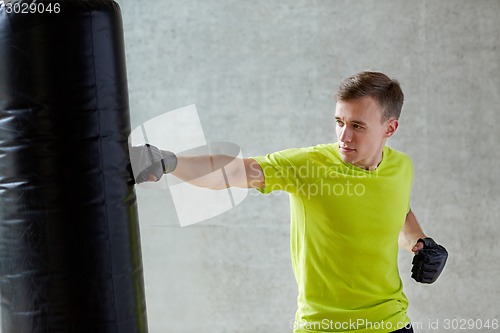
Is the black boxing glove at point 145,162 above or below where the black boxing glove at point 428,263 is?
above

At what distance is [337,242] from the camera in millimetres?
2508

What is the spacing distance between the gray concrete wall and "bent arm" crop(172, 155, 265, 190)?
1.60 meters

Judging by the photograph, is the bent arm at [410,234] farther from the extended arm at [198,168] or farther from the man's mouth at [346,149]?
the extended arm at [198,168]

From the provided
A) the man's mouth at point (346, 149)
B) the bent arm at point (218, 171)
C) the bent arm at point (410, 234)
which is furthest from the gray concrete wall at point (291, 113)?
the bent arm at point (218, 171)

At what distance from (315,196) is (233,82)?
170cm

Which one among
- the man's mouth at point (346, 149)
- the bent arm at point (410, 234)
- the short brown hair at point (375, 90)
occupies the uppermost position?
the short brown hair at point (375, 90)

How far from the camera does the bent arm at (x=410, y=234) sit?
9.51 ft

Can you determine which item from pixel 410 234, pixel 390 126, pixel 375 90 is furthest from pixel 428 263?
pixel 375 90

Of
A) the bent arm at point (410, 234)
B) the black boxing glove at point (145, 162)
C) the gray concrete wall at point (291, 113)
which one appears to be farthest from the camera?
the gray concrete wall at point (291, 113)

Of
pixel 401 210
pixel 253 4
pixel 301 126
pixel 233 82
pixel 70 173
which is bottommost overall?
pixel 401 210

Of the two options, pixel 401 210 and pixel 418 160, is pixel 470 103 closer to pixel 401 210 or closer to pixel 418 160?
pixel 418 160

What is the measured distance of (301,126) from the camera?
4023mm

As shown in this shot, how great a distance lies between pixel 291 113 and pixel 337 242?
5.33 ft

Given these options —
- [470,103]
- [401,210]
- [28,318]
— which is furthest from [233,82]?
[28,318]
